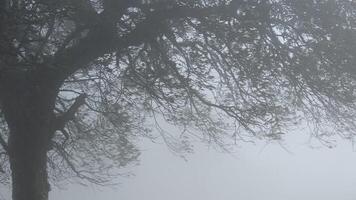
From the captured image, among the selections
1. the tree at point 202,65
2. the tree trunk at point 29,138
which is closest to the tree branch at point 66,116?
the tree at point 202,65

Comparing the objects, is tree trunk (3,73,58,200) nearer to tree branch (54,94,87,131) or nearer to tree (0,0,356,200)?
tree (0,0,356,200)

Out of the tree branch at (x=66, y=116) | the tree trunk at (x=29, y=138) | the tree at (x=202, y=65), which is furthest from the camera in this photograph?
the tree branch at (x=66, y=116)

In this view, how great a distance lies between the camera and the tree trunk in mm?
7148

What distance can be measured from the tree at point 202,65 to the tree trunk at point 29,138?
1 centimetres

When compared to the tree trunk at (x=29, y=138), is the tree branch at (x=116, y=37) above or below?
above

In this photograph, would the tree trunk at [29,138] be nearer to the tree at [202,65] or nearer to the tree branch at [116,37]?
the tree at [202,65]

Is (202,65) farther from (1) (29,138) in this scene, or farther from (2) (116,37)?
(1) (29,138)

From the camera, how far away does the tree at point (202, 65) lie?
652 cm

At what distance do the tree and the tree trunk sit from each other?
0.04ft

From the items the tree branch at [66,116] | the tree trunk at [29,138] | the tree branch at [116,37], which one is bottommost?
the tree trunk at [29,138]

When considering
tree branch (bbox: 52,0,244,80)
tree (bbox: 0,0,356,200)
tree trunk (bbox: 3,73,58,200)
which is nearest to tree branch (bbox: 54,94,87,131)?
tree (bbox: 0,0,356,200)

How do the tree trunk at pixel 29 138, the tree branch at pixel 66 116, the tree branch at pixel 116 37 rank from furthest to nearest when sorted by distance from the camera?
1. the tree branch at pixel 66 116
2. the tree trunk at pixel 29 138
3. the tree branch at pixel 116 37

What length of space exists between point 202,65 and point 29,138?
2.57 m

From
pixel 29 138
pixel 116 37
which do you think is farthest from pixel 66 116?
pixel 116 37
